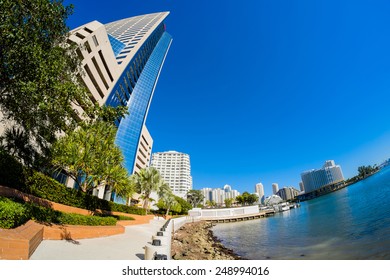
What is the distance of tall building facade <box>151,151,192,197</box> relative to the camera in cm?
15212

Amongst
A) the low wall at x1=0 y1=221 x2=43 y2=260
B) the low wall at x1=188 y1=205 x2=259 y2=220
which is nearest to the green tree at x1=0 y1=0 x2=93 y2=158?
the low wall at x1=0 y1=221 x2=43 y2=260

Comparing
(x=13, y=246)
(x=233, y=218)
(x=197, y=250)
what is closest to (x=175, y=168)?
(x=233, y=218)

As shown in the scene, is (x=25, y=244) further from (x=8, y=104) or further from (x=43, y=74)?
(x=8, y=104)

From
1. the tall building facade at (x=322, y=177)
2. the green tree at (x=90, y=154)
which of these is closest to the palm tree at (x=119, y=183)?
the green tree at (x=90, y=154)

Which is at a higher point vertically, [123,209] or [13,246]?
[123,209]

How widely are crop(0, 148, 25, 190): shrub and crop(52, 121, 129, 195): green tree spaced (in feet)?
10.5

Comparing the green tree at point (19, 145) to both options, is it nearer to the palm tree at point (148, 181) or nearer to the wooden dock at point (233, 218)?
the palm tree at point (148, 181)

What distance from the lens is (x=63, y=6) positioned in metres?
9.83

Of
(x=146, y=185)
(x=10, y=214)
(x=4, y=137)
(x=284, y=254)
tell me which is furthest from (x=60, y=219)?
(x=146, y=185)

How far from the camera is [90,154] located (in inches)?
597

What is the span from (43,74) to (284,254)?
20273 millimetres

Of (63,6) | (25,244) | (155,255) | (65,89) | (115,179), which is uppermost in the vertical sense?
(63,6)

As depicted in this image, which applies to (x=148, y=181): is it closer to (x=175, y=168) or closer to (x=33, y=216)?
(x=33, y=216)

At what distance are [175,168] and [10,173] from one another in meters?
148
